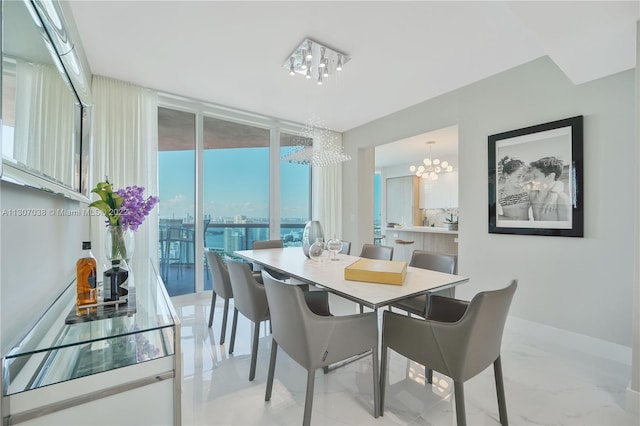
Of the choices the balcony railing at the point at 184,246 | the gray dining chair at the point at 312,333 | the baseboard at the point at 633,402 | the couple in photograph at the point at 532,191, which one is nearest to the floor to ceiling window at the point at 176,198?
the balcony railing at the point at 184,246

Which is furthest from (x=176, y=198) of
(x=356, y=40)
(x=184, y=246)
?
(x=356, y=40)

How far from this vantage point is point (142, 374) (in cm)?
93

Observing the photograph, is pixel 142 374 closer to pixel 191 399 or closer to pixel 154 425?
pixel 154 425

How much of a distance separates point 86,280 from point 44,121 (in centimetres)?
71

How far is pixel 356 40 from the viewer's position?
2369 millimetres

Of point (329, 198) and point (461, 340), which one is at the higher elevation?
point (329, 198)

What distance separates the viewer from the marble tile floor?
1570mm

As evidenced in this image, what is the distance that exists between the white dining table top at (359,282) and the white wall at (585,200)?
123 cm

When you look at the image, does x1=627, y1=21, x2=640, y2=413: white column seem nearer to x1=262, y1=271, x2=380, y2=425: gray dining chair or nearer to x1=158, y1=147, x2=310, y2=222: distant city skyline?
x1=262, y1=271, x2=380, y2=425: gray dining chair

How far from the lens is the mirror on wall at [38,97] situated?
33.8 inches

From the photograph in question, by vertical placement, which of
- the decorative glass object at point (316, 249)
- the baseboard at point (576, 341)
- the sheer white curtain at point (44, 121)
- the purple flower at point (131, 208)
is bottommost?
the baseboard at point (576, 341)

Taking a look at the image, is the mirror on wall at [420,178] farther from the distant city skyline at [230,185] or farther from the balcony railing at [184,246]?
the balcony railing at [184,246]

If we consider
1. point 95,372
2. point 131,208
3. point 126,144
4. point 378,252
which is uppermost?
point 126,144

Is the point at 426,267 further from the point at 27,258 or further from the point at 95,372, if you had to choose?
the point at 27,258
